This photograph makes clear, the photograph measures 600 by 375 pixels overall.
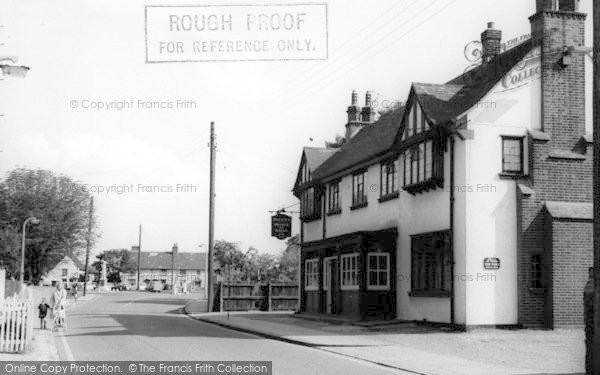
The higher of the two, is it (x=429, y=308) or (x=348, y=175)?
(x=348, y=175)

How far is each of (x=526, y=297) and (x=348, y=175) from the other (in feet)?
38.8

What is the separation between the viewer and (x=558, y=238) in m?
23.0

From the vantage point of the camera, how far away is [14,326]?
54.9 feet

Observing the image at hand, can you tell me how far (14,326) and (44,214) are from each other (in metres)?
53.1

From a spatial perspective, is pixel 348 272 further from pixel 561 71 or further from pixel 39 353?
pixel 39 353

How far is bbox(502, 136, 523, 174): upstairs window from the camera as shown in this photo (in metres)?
23.8

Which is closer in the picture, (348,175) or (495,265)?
Answer: (495,265)

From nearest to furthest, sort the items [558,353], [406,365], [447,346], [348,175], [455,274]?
[406,365] < [558,353] < [447,346] < [455,274] < [348,175]

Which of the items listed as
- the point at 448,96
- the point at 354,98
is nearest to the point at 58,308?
the point at 448,96

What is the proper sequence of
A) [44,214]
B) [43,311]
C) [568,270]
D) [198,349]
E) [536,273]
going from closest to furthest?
1. [198,349]
2. [568,270]
3. [536,273]
4. [43,311]
5. [44,214]

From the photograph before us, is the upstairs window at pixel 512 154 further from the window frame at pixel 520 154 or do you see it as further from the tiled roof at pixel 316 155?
the tiled roof at pixel 316 155

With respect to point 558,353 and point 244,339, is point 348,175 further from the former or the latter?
point 558,353

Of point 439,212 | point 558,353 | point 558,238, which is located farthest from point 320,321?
point 558,353

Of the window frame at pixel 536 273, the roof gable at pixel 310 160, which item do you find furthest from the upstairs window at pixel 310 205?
the window frame at pixel 536 273
